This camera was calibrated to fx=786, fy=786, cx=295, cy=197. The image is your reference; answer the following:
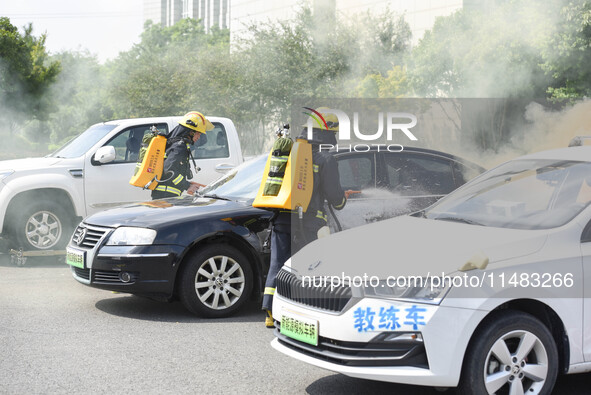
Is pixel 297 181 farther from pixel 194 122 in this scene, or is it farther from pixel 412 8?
pixel 412 8

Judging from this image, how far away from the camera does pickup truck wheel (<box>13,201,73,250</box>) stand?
10078 millimetres

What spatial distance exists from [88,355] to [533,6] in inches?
688

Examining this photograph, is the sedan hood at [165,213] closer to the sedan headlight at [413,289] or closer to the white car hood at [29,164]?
the sedan headlight at [413,289]

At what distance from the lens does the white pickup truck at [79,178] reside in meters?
10.1

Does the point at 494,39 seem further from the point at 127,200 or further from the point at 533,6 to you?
the point at 127,200

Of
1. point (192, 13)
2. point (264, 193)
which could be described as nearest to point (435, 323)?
point (264, 193)

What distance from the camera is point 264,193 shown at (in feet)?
20.9

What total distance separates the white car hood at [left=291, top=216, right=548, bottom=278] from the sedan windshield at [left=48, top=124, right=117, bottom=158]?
6225mm

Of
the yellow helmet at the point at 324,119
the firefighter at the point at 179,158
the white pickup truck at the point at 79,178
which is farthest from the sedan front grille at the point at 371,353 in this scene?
the white pickup truck at the point at 79,178

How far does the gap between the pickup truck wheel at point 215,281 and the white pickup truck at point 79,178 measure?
315cm

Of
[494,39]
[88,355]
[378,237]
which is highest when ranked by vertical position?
[494,39]

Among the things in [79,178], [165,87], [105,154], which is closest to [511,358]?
[105,154]

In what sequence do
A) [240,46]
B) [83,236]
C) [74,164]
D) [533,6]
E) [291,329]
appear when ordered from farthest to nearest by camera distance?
1. [240,46]
2. [533,6]
3. [74,164]
4. [83,236]
5. [291,329]

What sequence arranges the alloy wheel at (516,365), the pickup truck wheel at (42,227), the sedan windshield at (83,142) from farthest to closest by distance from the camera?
1. the sedan windshield at (83,142)
2. the pickup truck wheel at (42,227)
3. the alloy wheel at (516,365)
